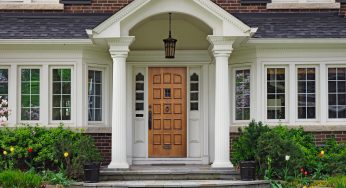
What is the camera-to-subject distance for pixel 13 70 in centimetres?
1359

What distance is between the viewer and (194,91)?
574 inches

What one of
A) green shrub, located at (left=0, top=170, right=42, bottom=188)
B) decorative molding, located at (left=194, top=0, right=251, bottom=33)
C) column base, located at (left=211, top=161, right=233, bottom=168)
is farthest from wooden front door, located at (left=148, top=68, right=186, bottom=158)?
green shrub, located at (left=0, top=170, right=42, bottom=188)

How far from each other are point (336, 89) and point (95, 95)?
221 inches

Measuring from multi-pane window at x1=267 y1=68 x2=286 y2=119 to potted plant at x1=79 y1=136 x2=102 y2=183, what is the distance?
163 inches

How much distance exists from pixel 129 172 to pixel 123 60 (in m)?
2.39

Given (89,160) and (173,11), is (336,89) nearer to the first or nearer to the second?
(173,11)

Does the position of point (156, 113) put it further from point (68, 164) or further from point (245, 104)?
point (68, 164)

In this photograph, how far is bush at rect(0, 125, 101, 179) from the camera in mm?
12102

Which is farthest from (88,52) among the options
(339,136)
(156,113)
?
(339,136)

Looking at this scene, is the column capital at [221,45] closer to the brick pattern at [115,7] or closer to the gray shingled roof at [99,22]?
the gray shingled roof at [99,22]

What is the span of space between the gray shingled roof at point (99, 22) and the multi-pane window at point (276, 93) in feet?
3.11

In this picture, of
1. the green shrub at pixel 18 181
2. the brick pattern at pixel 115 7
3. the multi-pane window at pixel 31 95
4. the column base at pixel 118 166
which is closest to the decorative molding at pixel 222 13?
the brick pattern at pixel 115 7

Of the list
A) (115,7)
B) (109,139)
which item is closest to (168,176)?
(109,139)

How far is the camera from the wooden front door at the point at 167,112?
14500 mm
